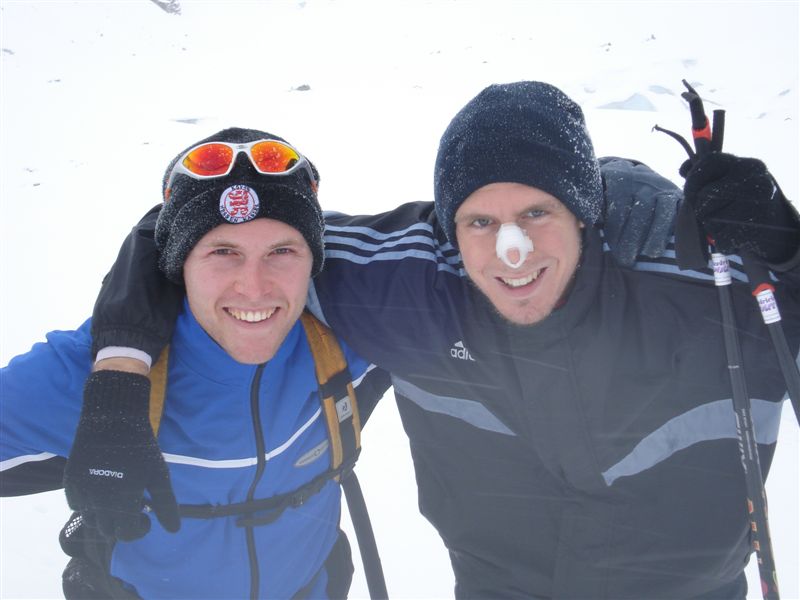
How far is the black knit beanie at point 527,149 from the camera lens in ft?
6.22

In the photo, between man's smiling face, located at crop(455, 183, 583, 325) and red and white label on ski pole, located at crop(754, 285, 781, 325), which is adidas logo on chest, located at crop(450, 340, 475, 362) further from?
red and white label on ski pole, located at crop(754, 285, 781, 325)

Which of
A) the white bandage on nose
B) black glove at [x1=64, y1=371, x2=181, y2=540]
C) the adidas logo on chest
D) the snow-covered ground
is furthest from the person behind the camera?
the snow-covered ground

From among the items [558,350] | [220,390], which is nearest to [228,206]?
[220,390]

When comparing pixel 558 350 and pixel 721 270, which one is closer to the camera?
pixel 721 270

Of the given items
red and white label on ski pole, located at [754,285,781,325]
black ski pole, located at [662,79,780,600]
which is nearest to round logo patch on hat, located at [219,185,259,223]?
black ski pole, located at [662,79,780,600]

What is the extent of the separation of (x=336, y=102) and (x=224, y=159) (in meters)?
9.17

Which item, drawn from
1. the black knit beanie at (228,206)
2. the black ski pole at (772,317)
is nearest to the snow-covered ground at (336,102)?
the black ski pole at (772,317)

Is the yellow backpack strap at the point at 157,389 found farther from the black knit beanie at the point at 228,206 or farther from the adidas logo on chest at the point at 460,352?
the adidas logo on chest at the point at 460,352

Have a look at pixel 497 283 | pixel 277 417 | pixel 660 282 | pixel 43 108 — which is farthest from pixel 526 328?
pixel 43 108

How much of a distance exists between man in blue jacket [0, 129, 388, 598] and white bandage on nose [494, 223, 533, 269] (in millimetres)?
607

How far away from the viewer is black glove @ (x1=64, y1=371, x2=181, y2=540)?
1.58 meters

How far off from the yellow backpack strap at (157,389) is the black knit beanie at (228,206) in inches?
12.2

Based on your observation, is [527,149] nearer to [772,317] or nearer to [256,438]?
[772,317]

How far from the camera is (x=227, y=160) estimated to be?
76.5 inches
